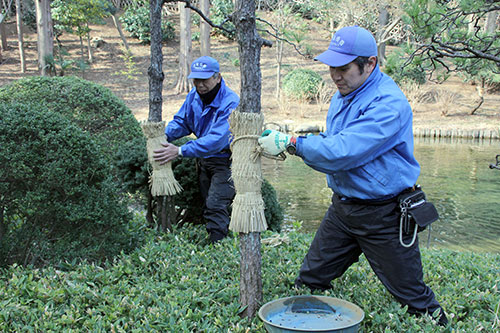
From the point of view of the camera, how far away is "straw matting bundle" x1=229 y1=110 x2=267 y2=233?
8.99 feet

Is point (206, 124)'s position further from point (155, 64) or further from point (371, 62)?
point (371, 62)

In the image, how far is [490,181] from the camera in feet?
35.8

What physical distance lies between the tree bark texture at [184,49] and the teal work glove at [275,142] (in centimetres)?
1822

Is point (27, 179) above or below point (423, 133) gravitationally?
above

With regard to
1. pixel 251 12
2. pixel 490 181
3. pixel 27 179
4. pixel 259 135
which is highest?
pixel 251 12

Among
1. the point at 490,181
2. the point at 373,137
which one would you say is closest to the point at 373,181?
the point at 373,137

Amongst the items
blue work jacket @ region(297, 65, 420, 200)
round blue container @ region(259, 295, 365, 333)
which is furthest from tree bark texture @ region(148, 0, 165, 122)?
round blue container @ region(259, 295, 365, 333)

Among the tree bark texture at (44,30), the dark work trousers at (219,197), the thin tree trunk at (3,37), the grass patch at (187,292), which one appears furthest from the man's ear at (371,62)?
the thin tree trunk at (3,37)

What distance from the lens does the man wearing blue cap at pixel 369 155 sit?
262cm

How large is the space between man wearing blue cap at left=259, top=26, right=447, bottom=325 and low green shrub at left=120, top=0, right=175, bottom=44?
26.0 meters

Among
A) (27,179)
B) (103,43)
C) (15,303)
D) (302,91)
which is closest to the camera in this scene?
(15,303)

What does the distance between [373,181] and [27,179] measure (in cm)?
248

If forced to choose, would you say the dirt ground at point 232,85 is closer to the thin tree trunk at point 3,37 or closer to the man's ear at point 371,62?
the thin tree trunk at point 3,37

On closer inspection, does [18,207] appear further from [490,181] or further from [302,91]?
[302,91]
